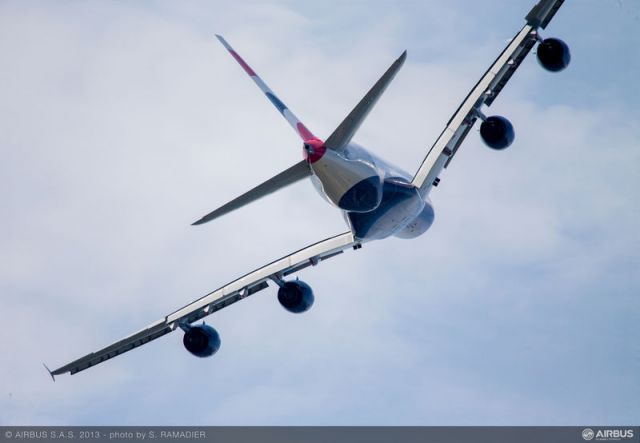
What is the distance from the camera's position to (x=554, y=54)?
127 ft

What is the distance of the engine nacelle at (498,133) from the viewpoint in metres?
38.5

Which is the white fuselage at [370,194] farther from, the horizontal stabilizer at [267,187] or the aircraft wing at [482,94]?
the aircraft wing at [482,94]

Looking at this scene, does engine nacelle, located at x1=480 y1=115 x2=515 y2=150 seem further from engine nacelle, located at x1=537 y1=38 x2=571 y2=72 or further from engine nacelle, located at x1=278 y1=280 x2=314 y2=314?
engine nacelle, located at x1=278 y1=280 x2=314 y2=314

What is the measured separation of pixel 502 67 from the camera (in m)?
39.2

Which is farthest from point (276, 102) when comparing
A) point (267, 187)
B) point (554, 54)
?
point (554, 54)

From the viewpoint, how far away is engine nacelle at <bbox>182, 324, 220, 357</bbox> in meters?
41.9

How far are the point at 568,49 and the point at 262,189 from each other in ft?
45.3

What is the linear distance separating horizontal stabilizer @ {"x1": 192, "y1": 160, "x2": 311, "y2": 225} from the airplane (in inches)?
1.4
